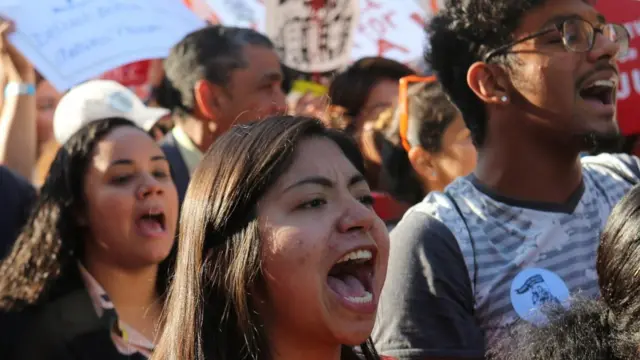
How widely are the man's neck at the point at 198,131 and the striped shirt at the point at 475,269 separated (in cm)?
195

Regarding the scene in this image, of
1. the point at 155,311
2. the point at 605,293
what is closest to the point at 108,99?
the point at 155,311

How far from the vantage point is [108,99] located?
165 inches

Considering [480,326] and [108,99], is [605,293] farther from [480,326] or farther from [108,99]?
[108,99]

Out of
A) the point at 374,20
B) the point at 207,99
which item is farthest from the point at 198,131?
the point at 374,20

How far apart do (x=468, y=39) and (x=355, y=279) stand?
116cm

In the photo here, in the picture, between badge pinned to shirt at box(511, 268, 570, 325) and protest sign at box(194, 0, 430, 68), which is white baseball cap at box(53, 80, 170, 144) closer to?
protest sign at box(194, 0, 430, 68)

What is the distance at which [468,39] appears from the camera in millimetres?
2967

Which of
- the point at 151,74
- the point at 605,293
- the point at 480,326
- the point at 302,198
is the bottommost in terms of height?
the point at 151,74

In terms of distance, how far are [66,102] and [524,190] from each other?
211 centimetres

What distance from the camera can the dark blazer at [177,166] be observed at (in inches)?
159

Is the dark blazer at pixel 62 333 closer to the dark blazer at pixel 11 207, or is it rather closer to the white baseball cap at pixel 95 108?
the dark blazer at pixel 11 207

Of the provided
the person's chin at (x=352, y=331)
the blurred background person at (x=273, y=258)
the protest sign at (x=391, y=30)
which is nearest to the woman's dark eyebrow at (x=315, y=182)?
the blurred background person at (x=273, y=258)

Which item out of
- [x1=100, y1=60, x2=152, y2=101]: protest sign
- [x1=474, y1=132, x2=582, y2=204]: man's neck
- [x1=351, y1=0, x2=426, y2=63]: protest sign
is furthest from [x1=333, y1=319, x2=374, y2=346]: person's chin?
[x1=100, y1=60, x2=152, y2=101]: protest sign

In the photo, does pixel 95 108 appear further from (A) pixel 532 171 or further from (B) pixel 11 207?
(A) pixel 532 171
